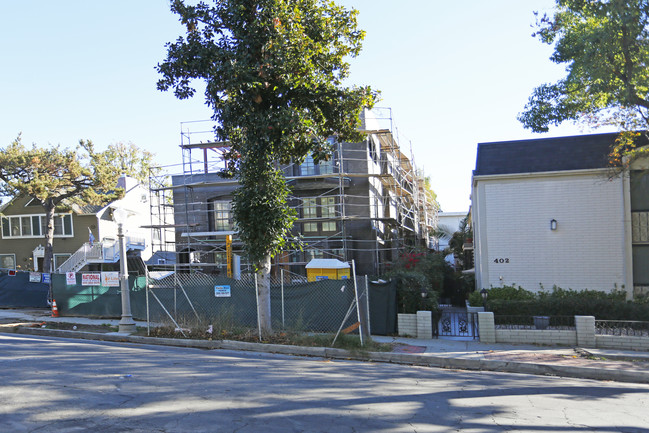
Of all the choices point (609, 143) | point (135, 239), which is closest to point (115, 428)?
point (609, 143)

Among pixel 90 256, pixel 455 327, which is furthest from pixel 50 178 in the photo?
pixel 455 327

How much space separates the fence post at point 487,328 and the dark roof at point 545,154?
671cm

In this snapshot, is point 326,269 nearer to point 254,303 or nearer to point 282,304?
point 254,303

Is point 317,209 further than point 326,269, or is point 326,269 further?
point 317,209

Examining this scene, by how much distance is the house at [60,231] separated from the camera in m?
31.9

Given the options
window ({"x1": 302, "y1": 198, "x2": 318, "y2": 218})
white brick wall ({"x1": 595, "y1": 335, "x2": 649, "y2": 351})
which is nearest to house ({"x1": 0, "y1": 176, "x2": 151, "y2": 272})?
window ({"x1": 302, "y1": 198, "x2": 318, "y2": 218})

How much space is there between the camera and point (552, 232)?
17375 millimetres

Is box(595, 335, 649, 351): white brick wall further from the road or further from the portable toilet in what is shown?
the portable toilet

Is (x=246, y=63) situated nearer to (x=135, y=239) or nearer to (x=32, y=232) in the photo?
(x=135, y=239)

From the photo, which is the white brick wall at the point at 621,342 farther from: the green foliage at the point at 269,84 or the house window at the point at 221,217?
the house window at the point at 221,217

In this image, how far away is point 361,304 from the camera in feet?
43.7

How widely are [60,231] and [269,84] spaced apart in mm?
25414

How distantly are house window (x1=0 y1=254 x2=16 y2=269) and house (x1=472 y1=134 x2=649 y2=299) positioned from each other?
3080 centimetres

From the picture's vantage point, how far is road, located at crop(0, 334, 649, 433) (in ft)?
19.7
